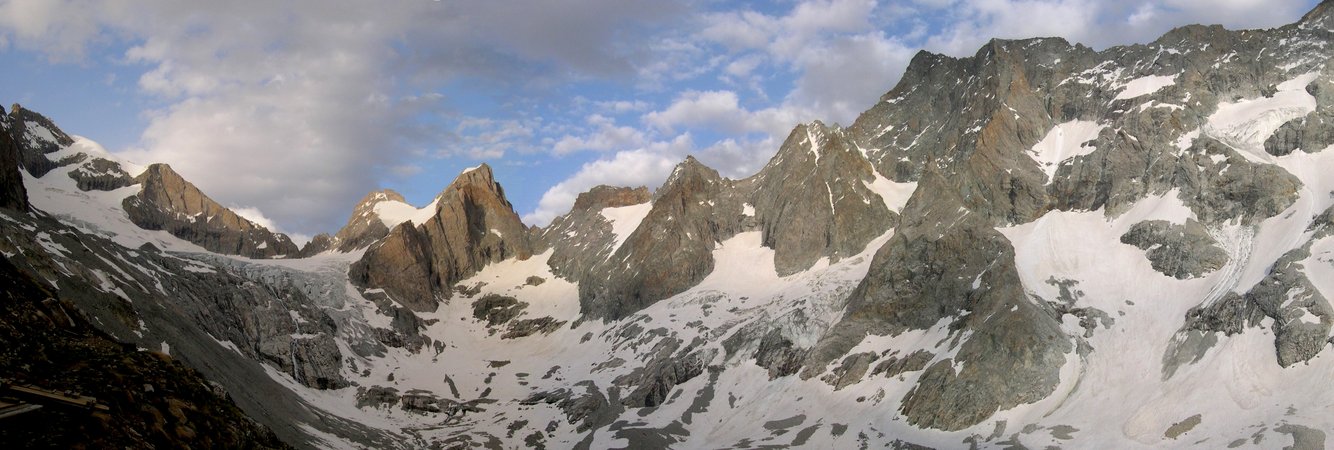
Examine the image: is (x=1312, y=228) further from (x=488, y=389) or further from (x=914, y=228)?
(x=488, y=389)

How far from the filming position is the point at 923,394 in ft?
371

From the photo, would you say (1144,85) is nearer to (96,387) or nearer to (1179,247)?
(1179,247)

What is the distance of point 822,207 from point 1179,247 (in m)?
67.2

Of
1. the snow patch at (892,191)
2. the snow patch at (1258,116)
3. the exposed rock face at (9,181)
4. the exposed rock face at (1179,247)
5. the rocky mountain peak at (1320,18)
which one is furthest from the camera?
the snow patch at (892,191)

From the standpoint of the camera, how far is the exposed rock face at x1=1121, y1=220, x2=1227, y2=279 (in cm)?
11881

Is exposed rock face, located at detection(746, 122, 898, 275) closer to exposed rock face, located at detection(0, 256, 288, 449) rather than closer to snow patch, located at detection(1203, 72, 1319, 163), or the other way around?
snow patch, located at detection(1203, 72, 1319, 163)

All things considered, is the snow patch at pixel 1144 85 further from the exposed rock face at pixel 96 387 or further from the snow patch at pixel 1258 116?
the exposed rock face at pixel 96 387

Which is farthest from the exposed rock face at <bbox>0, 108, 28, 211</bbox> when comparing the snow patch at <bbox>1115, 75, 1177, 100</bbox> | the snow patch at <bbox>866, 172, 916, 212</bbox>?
the snow patch at <bbox>1115, 75, 1177, 100</bbox>

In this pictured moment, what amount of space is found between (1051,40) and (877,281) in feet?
262

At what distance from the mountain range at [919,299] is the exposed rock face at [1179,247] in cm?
38

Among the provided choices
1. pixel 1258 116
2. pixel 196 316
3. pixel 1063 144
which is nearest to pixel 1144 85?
pixel 1063 144

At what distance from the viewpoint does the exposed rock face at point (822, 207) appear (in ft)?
562

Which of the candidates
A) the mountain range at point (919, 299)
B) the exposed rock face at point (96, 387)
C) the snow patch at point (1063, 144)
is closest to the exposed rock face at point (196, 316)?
the exposed rock face at point (96, 387)

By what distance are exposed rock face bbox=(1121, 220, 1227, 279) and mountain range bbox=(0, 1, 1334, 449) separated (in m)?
0.38
